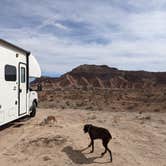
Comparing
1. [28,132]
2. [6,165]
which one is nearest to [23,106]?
[28,132]

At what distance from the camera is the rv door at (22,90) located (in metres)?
12.2

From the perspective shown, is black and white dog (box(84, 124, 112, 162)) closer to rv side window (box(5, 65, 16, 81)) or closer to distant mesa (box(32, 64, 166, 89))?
rv side window (box(5, 65, 16, 81))

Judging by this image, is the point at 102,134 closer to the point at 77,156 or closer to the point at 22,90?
the point at 77,156

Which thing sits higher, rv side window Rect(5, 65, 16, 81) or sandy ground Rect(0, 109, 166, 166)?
rv side window Rect(5, 65, 16, 81)

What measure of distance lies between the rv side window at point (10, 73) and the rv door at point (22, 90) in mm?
721

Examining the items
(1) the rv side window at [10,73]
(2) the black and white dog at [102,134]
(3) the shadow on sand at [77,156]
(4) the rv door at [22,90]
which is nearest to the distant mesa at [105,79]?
(4) the rv door at [22,90]

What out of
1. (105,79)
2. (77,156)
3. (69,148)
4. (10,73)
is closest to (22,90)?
(10,73)

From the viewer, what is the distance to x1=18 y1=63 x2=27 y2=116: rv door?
40.0 ft

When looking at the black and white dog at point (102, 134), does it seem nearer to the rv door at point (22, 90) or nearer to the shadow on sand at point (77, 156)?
the shadow on sand at point (77, 156)

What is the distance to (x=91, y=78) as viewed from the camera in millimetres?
97375

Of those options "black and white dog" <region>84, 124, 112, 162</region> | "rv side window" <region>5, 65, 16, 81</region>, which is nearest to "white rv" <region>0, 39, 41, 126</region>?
"rv side window" <region>5, 65, 16, 81</region>

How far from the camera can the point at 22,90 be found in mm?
12414

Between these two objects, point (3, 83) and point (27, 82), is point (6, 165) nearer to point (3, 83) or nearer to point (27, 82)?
point (3, 83)

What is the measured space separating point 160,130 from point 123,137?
3.11 meters
